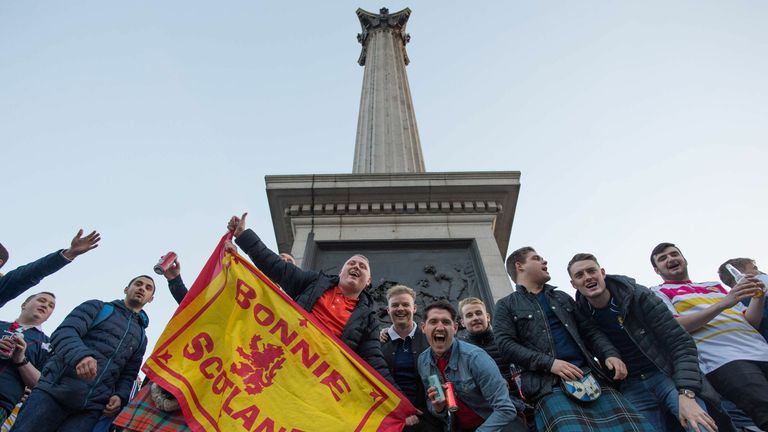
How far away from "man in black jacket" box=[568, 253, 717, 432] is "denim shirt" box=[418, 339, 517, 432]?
43.0 inches

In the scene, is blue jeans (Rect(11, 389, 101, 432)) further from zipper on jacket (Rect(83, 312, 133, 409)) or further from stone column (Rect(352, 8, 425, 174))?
stone column (Rect(352, 8, 425, 174))

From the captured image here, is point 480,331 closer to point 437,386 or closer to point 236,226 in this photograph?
point 437,386

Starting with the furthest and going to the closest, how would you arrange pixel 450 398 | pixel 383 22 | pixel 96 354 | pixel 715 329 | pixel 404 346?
pixel 383 22, pixel 404 346, pixel 96 354, pixel 715 329, pixel 450 398

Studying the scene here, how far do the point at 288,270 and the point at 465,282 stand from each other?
3.16 metres

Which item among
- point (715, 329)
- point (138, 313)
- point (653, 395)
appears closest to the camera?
point (653, 395)

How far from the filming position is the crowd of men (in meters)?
3.52

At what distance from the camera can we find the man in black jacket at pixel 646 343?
3.37 m

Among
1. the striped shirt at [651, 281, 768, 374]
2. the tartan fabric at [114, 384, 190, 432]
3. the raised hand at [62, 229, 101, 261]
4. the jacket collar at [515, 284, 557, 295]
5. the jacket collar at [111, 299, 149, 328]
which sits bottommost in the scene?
the tartan fabric at [114, 384, 190, 432]

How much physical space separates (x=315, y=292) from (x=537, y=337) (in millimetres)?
2018

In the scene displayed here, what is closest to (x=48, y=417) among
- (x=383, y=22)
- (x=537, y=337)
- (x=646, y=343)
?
(x=537, y=337)

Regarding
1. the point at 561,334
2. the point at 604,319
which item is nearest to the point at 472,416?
the point at 561,334

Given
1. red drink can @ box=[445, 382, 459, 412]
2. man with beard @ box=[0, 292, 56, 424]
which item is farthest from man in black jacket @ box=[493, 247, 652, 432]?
man with beard @ box=[0, 292, 56, 424]

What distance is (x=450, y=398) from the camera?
11.0 feet

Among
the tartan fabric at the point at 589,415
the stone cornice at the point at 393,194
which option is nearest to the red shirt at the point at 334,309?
the tartan fabric at the point at 589,415
